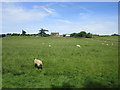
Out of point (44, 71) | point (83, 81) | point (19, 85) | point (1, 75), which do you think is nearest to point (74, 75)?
point (83, 81)

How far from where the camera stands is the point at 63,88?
262 inches

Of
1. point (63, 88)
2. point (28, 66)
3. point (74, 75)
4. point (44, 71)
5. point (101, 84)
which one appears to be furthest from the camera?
point (28, 66)

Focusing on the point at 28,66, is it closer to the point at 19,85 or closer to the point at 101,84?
the point at 19,85

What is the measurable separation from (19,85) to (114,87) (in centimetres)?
516

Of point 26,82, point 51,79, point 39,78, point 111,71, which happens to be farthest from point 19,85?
point 111,71

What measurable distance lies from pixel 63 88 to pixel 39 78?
193 cm

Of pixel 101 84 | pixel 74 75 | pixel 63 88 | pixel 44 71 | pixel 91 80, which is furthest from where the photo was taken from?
pixel 44 71

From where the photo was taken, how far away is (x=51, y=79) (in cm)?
776

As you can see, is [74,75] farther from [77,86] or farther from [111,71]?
[111,71]

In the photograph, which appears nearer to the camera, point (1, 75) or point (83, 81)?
point (83, 81)

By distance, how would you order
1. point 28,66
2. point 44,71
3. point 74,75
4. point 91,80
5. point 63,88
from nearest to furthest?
point 63,88 < point 91,80 < point 74,75 < point 44,71 < point 28,66

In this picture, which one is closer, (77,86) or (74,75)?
(77,86)

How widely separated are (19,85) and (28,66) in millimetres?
3406

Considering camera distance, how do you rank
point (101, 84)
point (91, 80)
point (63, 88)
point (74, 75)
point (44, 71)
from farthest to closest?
1. point (44, 71)
2. point (74, 75)
3. point (91, 80)
4. point (101, 84)
5. point (63, 88)
